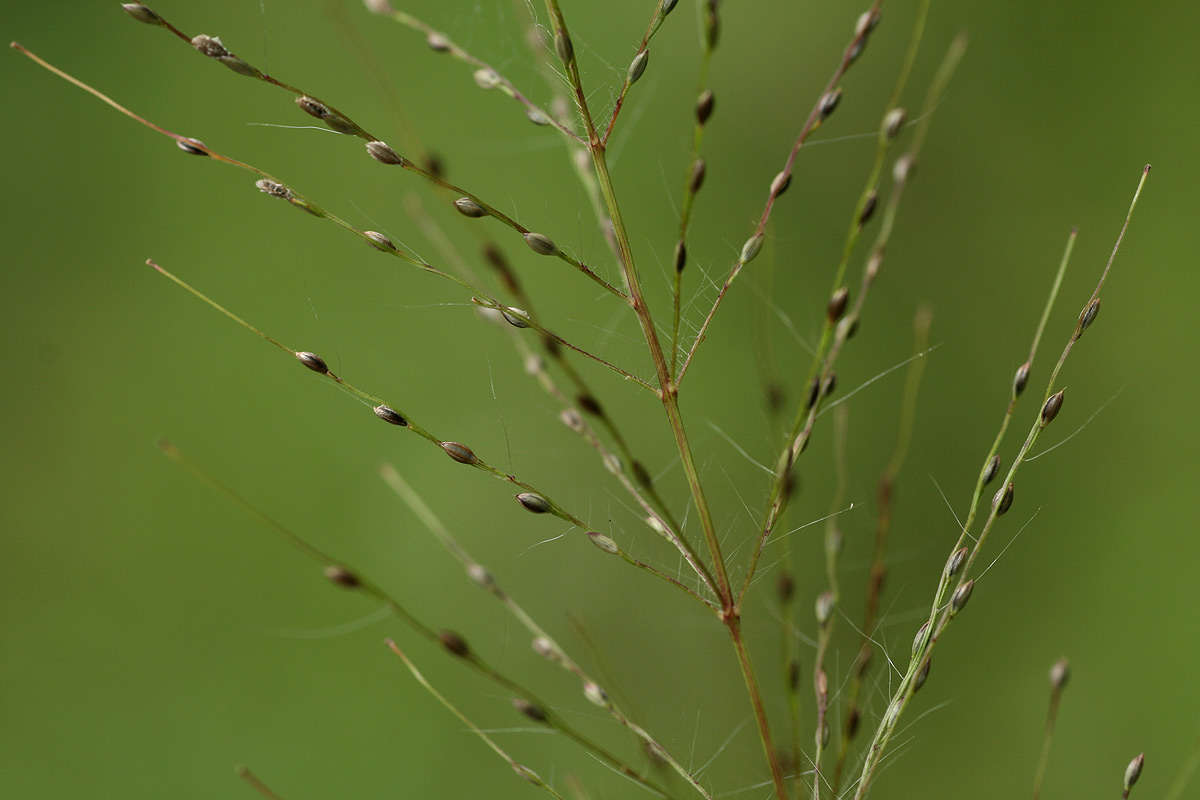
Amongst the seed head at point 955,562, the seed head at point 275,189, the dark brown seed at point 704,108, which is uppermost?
the dark brown seed at point 704,108

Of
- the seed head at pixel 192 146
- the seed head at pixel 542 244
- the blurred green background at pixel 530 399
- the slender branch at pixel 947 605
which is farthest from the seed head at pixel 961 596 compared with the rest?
the blurred green background at pixel 530 399

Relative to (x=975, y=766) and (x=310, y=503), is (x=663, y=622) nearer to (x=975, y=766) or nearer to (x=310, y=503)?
(x=975, y=766)

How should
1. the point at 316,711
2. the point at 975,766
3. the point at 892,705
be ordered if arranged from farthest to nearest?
the point at 316,711, the point at 975,766, the point at 892,705

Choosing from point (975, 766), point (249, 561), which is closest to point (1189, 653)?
point (975, 766)

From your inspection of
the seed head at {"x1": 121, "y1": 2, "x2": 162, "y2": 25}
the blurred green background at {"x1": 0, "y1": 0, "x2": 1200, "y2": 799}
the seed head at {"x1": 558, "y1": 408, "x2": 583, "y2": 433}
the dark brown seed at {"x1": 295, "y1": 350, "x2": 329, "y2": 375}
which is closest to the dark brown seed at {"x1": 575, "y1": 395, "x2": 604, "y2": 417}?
the seed head at {"x1": 558, "y1": 408, "x2": 583, "y2": 433}

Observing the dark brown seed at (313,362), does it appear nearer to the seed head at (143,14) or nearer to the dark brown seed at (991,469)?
the seed head at (143,14)

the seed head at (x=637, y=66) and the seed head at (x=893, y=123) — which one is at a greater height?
the seed head at (x=893, y=123)

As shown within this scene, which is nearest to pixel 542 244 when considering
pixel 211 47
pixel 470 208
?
pixel 470 208
